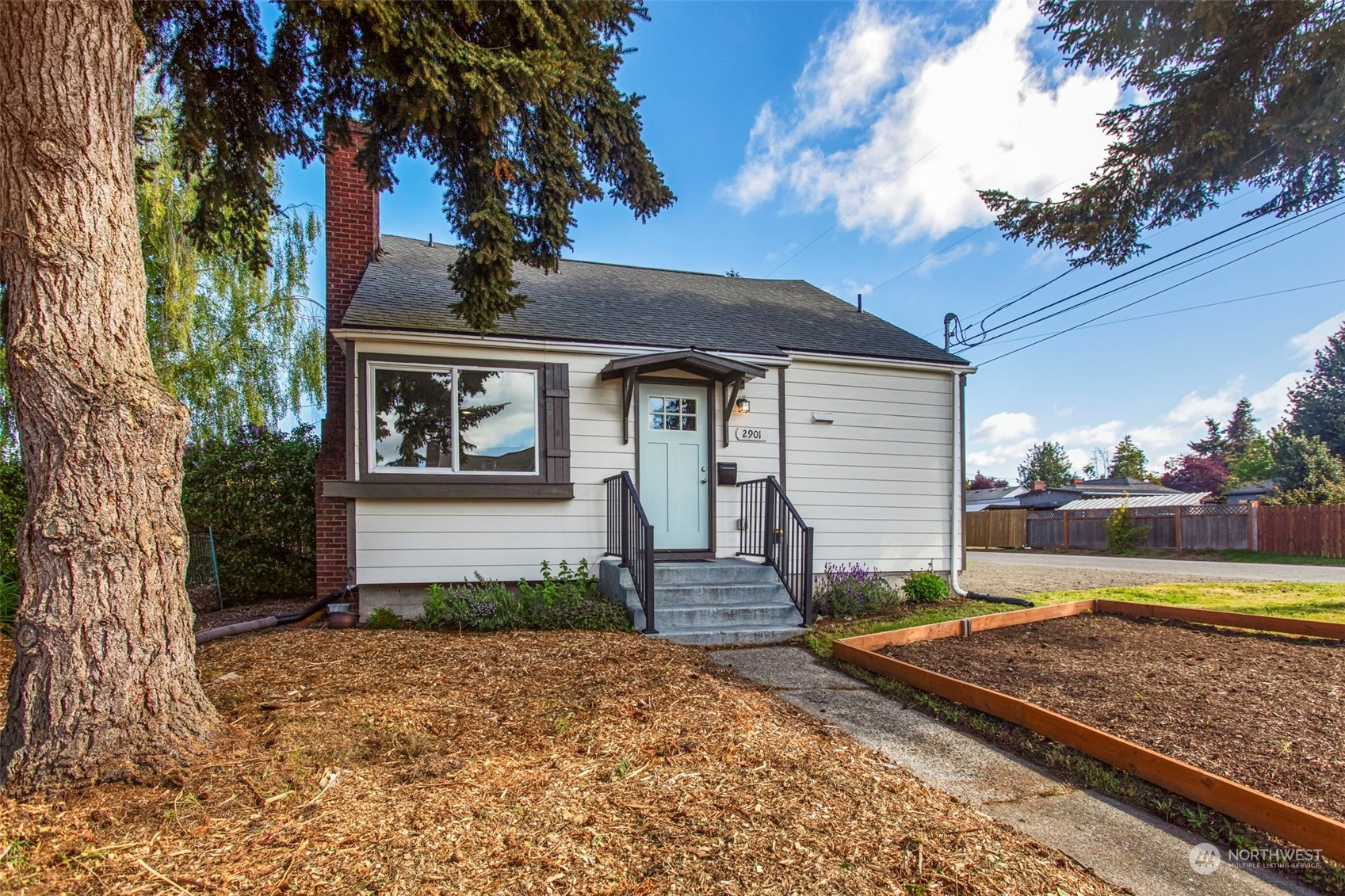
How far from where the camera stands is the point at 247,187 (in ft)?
17.7

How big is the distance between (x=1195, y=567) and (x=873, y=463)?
10.3 m

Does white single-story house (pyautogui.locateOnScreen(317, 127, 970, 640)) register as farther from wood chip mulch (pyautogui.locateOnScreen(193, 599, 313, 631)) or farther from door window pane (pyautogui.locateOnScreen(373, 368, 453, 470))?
wood chip mulch (pyautogui.locateOnScreen(193, 599, 313, 631))

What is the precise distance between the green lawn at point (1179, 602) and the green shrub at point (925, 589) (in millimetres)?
126

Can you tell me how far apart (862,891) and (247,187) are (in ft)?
21.3

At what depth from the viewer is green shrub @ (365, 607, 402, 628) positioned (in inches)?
231

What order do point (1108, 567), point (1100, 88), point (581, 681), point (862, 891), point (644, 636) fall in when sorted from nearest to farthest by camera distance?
point (862, 891) < point (581, 681) < point (644, 636) < point (1100, 88) < point (1108, 567)

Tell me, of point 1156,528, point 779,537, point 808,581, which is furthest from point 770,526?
point 1156,528

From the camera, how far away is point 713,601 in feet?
20.0

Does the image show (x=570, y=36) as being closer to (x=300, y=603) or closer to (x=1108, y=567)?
(x=300, y=603)

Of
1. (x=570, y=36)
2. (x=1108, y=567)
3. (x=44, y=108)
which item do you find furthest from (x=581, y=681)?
(x=1108, y=567)

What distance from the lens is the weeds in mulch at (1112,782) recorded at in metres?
2.11

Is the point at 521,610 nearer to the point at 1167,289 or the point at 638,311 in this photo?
the point at 638,311

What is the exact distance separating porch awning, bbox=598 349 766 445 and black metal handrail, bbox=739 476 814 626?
920 millimetres

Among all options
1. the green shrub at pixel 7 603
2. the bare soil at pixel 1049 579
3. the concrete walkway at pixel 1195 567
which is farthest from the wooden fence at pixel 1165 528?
the green shrub at pixel 7 603
